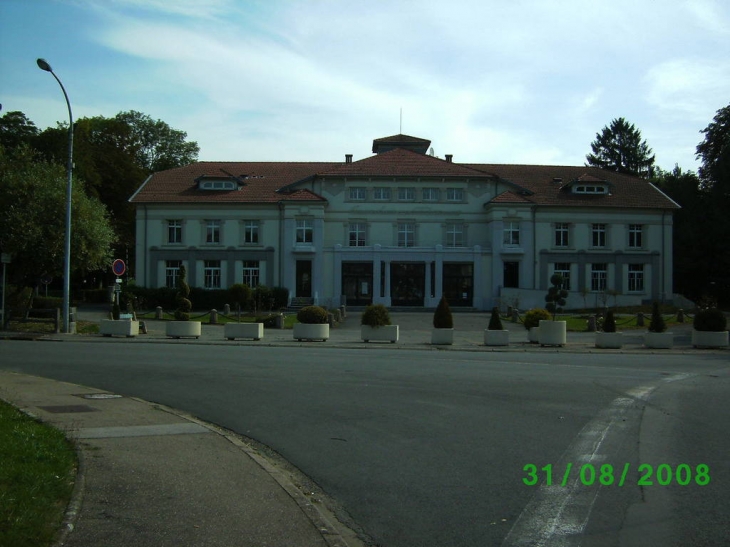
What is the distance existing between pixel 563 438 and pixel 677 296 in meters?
51.4

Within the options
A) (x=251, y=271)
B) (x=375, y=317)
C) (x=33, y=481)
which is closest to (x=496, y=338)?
(x=375, y=317)

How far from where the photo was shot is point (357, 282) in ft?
184

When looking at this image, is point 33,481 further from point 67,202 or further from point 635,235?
point 635,235

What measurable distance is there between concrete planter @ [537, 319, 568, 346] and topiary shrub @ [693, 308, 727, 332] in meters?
5.14

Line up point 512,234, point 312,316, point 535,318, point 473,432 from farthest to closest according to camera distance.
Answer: point 512,234 → point 535,318 → point 312,316 → point 473,432

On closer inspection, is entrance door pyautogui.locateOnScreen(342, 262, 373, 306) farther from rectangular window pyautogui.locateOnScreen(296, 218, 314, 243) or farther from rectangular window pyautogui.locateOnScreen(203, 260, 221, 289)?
rectangular window pyautogui.locateOnScreen(203, 260, 221, 289)

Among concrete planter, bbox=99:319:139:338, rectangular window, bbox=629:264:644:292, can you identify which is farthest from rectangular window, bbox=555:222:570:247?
concrete planter, bbox=99:319:139:338

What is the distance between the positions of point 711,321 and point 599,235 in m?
31.3

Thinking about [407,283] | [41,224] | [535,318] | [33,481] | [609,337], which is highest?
[41,224]

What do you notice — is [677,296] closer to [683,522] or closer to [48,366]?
[48,366]

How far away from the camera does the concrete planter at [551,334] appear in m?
27.3

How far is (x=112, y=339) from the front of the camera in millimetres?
27344

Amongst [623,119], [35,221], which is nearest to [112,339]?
[35,221]

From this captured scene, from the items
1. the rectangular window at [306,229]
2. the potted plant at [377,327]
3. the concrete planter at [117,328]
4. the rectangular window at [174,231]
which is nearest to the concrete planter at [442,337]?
the potted plant at [377,327]
